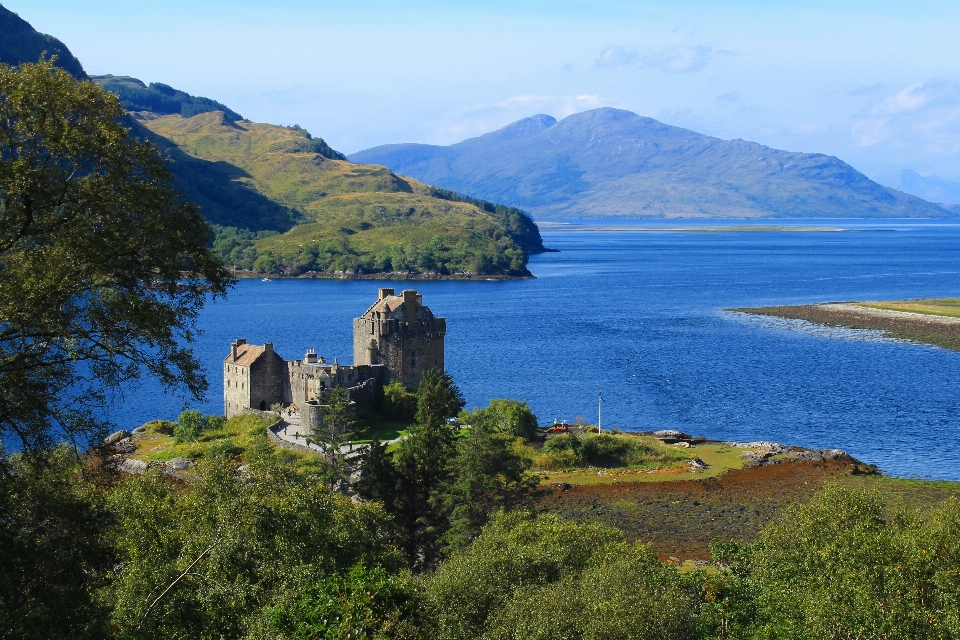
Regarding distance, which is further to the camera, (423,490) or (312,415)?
(312,415)

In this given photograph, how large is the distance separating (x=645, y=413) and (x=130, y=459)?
40845 mm

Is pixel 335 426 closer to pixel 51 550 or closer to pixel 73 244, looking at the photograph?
pixel 51 550

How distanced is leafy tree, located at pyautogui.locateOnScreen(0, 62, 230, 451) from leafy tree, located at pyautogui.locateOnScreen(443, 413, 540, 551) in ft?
78.6

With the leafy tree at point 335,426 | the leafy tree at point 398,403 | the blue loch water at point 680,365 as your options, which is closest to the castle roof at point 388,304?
the leafy tree at point 398,403

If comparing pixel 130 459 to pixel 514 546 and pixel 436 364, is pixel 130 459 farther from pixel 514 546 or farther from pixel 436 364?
pixel 514 546

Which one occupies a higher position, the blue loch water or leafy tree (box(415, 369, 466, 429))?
leafy tree (box(415, 369, 466, 429))

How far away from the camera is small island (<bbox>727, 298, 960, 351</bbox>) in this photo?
125 meters

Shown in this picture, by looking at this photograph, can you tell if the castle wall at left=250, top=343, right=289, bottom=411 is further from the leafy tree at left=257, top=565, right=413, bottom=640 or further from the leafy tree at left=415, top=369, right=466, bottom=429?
the leafy tree at left=257, top=565, right=413, bottom=640

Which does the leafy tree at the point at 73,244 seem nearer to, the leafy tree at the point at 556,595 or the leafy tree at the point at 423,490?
the leafy tree at the point at 556,595

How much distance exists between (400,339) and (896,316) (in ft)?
303

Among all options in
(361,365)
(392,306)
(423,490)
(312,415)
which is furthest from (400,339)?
(423,490)

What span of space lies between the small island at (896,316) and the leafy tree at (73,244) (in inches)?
4445

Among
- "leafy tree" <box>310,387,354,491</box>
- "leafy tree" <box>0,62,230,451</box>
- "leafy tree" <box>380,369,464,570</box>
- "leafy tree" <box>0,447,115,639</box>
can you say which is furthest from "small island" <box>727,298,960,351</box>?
"leafy tree" <box>0,62,230,451</box>

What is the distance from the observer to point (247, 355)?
6788 centimetres
